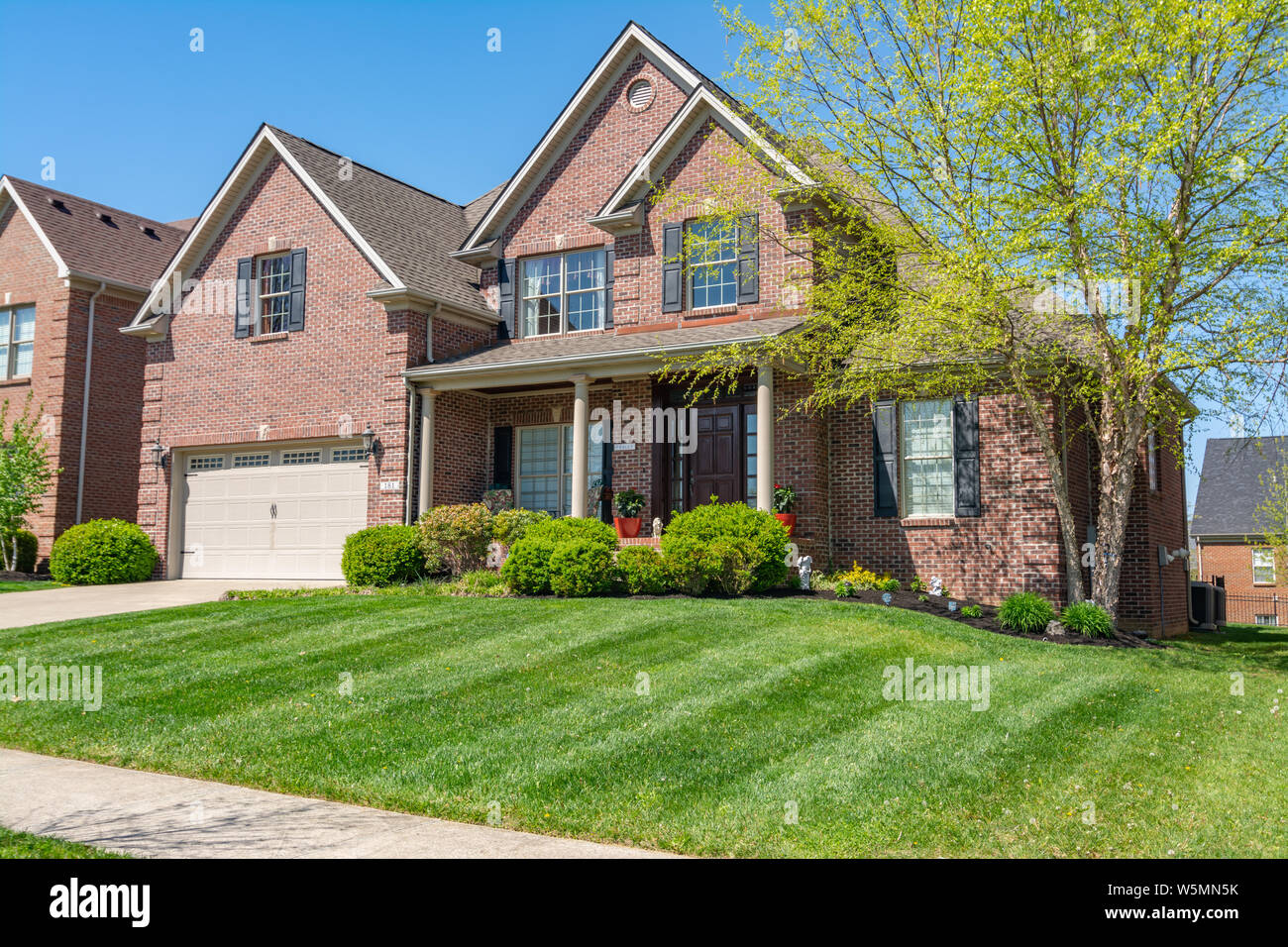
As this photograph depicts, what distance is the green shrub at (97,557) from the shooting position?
20156 mm

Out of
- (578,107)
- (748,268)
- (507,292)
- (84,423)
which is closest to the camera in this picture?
(748,268)

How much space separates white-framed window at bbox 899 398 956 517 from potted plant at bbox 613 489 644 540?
4.56 meters

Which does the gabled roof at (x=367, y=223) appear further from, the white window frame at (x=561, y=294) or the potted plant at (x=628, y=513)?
the potted plant at (x=628, y=513)

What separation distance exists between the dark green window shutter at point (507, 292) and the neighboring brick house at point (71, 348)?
10.8 m

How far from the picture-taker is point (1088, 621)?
13.3 m

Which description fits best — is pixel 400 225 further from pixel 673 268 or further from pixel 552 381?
pixel 673 268

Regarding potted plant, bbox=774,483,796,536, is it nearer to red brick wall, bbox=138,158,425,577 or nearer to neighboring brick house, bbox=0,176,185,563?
red brick wall, bbox=138,158,425,577

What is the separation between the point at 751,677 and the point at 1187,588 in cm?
1616

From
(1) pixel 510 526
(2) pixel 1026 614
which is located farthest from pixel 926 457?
(1) pixel 510 526

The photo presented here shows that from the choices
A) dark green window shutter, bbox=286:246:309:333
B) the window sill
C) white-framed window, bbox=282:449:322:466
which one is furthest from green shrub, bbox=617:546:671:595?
the window sill

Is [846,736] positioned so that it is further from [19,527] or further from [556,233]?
[19,527]

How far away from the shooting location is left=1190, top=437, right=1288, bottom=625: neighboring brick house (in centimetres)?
3556

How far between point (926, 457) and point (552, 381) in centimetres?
678

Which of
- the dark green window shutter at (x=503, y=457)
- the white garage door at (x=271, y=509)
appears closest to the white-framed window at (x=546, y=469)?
the dark green window shutter at (x=503, y=457)
